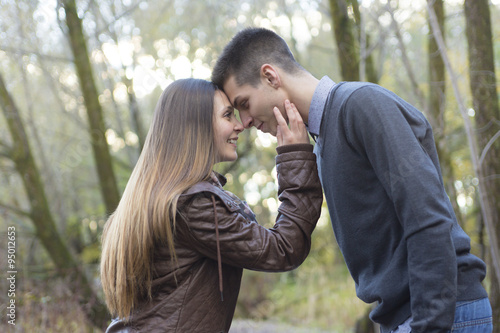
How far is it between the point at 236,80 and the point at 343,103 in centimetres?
73

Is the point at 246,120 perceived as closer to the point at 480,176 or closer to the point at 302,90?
the point at 302,90

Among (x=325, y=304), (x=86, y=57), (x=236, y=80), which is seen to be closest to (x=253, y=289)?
(x=325, y=304)

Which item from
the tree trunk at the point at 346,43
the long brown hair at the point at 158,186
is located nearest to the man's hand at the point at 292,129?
the long brown hair at the point at 158,186

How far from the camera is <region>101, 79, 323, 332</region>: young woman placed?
2.08 metres

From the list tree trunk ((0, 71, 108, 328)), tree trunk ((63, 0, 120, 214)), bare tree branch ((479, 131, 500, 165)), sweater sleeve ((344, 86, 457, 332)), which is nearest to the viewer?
sweater sleeve ((344, 86, 457, 332))

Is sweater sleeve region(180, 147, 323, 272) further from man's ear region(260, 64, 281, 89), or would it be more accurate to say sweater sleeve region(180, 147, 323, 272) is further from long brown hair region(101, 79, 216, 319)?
man's ear region(260, 64, 281, 89)

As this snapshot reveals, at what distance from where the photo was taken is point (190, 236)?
6.90 ft

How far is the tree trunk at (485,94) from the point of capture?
3.88 m

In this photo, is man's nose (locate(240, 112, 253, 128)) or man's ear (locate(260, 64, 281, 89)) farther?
man's nose (locate(240, 112, 253, 128))

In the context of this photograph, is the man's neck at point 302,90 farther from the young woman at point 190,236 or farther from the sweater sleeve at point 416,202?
the sweater sleeve at point 416,202

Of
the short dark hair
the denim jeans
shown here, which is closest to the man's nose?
the short dark hair

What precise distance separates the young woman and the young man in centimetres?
17

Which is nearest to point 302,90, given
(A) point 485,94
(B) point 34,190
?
(A) point 485,94

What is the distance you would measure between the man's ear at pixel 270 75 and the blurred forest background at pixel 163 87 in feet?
2.21
